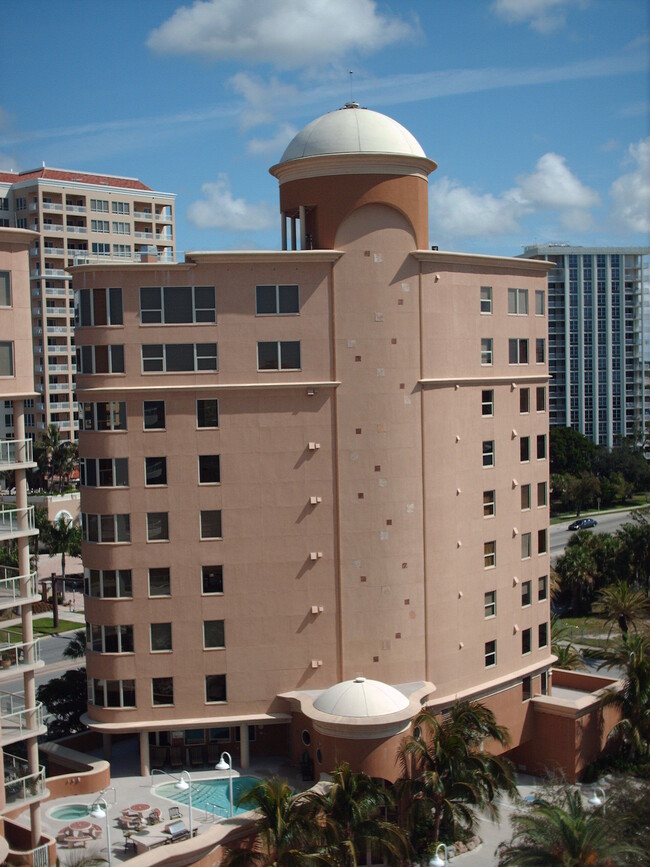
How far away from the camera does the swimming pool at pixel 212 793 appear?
107ft

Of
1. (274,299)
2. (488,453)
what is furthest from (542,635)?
(274,299)

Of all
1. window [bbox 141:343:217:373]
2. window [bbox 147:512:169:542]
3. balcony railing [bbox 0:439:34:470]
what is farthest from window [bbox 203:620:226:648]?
balcony railing [bbox 0:439:34:470]

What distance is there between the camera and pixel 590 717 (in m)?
42.2

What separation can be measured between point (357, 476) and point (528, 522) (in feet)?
31.8

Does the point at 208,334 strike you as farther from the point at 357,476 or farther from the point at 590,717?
the point at 590,717

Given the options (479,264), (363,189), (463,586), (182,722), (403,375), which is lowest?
(182,722)

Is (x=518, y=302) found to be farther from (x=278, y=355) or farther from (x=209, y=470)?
(x=209, y=470)

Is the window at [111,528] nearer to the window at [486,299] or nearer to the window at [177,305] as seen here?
the window at [177,305]

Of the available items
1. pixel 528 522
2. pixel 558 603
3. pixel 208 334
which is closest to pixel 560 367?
pixel 558 603

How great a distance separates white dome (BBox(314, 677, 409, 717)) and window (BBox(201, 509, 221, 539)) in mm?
6819

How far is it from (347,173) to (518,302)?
9.81 meters

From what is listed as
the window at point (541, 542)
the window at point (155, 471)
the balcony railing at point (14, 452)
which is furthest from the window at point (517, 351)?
the balcony railing at point (14, 452)

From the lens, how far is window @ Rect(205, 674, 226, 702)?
35.4 m

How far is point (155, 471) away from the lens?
35125mm
